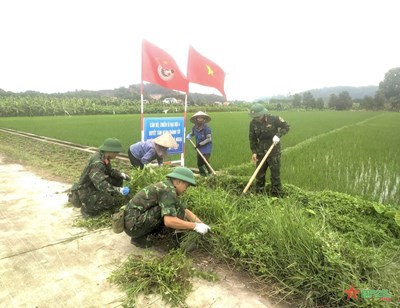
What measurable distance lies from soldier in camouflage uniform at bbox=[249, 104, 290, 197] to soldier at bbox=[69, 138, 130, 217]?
218cm

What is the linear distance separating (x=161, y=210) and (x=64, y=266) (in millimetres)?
1014

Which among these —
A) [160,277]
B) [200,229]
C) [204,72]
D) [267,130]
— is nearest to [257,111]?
[267,130]

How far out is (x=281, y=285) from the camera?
2482 millimetres

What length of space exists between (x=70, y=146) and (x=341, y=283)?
9349 millimetres

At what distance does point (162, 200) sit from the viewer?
109 inches

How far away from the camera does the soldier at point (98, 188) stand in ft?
12.3

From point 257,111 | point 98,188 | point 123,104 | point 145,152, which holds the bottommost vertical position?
point 98,188

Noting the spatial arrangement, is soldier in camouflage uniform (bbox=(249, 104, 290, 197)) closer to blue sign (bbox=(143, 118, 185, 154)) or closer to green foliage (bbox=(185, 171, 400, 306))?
green foliage (bbox=(185, 171, 400, 306))

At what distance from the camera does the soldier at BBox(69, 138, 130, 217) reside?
3.73 m

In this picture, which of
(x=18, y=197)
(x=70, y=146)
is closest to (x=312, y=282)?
(x=18, y=197)

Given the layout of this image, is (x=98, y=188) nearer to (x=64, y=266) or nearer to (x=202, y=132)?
(x=64, y=266)

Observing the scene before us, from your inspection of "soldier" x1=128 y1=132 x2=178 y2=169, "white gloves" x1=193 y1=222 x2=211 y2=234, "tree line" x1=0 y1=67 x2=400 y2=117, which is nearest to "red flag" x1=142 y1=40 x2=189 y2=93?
Result: "soldier" x1=128 y1=132 x2=178 y2=169

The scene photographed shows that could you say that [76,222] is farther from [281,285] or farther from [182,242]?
[281,285]

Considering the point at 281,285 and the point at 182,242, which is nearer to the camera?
the point at 281,285
